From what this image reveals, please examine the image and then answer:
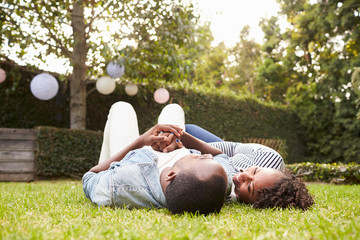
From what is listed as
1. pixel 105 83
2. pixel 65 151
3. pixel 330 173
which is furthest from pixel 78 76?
pixel 330 173

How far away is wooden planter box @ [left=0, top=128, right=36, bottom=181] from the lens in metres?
6.96

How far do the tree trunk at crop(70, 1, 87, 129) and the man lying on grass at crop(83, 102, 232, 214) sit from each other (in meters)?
4.42

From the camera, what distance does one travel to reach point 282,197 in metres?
2.57

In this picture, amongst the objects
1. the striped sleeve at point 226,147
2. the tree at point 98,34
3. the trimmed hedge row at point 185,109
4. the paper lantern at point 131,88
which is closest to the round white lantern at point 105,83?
the tree at point 98,34

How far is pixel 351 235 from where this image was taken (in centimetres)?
146

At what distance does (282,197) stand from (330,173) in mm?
Result: 5325

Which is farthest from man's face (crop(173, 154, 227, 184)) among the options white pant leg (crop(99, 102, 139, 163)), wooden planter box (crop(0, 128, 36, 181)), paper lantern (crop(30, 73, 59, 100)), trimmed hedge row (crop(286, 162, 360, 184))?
wooden planter box (crop(0, 128, 36, 181))

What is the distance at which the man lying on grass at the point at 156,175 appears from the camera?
200cm

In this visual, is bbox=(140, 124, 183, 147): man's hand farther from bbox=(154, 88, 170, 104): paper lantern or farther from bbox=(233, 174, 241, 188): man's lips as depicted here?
bbox=(154, 88, 170, 104): paper lantern

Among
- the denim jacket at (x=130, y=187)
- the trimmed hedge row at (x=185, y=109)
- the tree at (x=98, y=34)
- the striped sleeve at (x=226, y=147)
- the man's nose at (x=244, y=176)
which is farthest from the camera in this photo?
the trimmed hedge row at (x=185, y=109)

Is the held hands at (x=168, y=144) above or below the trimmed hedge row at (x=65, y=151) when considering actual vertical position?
above

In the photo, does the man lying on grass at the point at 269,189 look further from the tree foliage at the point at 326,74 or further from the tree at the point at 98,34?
the tree foliage at the point at 326,74

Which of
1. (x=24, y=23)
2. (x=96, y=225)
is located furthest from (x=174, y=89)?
(x=96, y=225)

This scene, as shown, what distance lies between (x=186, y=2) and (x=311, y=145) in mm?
10044
